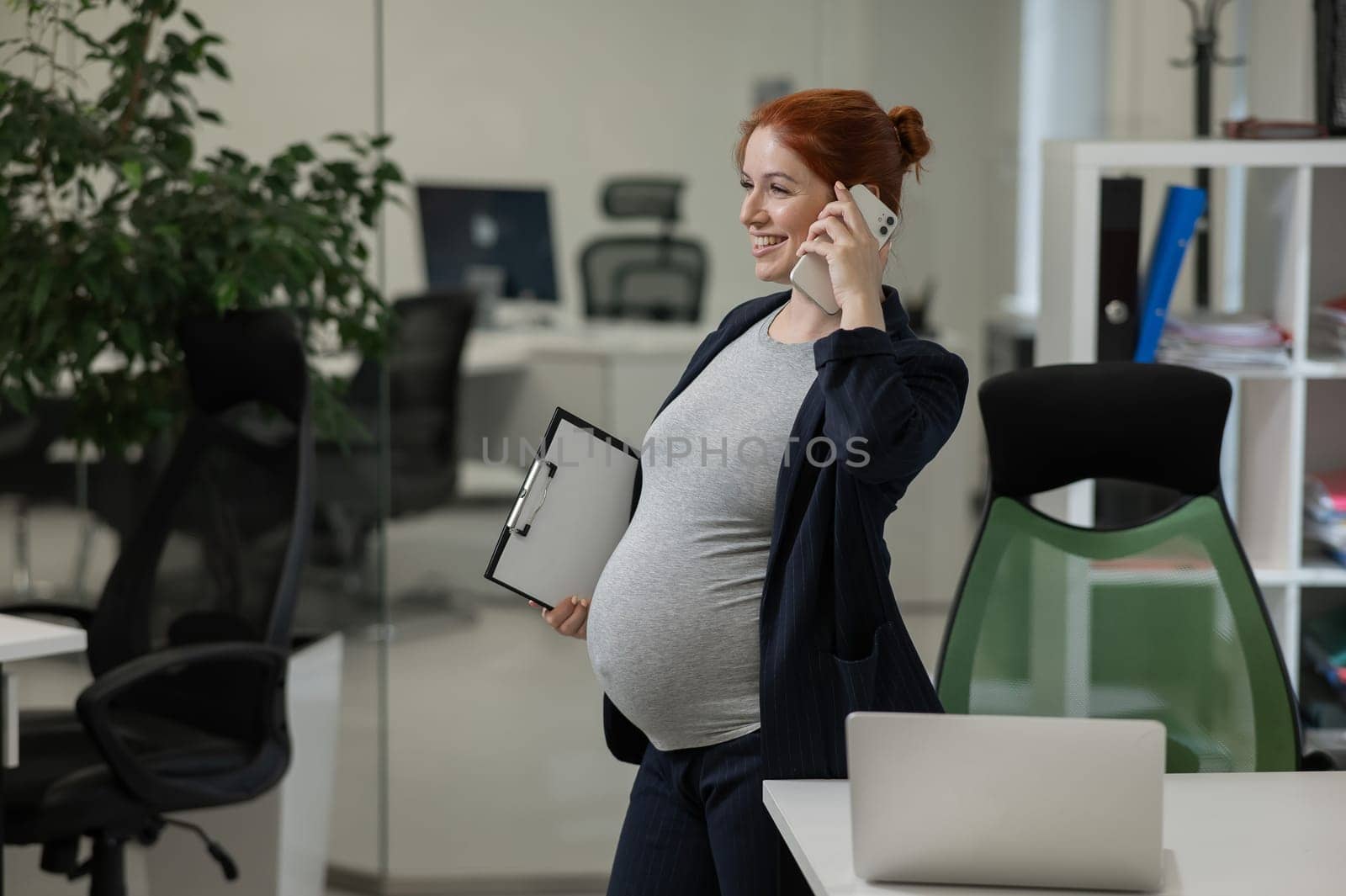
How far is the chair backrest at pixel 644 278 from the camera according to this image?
333cm

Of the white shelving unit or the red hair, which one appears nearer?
the red hair

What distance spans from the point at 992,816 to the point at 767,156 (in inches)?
29.4

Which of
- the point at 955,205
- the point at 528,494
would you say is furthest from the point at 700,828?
the point at 955,205

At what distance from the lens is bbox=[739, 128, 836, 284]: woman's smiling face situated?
1.58 meters

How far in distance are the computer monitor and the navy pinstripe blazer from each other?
6.20 feet

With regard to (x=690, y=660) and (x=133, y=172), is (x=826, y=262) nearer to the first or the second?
(x=690, y=660)

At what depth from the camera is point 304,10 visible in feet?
10.5

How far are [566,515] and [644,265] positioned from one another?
1.68 metres

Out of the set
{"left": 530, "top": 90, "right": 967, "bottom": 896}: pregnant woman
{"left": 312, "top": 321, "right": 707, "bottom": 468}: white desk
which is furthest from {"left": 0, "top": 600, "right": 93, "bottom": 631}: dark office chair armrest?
{"left": 530, "top": 90, "right": 967, "bottom": 896}: pregnant woman

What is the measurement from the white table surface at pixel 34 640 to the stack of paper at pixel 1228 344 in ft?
6.20

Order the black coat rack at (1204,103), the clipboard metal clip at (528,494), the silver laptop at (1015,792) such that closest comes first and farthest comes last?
the silver laptop at (1015,792) < the clipboard metal clip at (528,494) < the black coat rack at (1204,103)

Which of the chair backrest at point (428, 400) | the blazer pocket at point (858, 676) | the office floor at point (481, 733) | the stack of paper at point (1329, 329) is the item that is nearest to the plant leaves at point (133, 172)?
the chair backrest at point (428, 400)

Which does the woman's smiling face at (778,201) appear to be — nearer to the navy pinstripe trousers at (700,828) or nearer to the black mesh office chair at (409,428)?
the navy pinstripe trousers at (700,828)

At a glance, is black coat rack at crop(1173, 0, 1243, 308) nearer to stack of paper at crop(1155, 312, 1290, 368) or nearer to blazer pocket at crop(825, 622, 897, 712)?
stack of paper at crop(1155, 312, 1290, 368)
